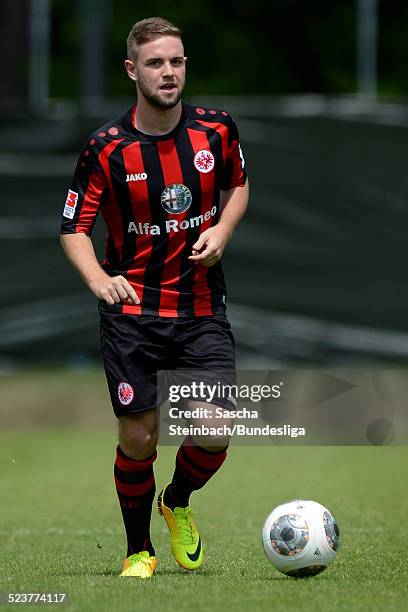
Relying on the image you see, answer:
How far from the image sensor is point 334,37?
30859 mm

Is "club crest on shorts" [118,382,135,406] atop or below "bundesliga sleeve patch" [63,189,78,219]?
below

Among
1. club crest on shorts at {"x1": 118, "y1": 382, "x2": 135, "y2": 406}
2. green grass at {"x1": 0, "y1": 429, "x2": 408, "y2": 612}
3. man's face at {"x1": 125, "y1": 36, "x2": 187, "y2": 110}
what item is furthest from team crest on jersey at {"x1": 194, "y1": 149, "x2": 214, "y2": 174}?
green grass at {"x1": 0, "y1": 429, "x2": 408, "y2": 612}

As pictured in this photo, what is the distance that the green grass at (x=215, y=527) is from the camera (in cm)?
496

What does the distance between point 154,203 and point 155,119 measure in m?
0.36

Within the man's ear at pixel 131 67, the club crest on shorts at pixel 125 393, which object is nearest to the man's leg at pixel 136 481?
the club crest on shorts at pixel 125 393

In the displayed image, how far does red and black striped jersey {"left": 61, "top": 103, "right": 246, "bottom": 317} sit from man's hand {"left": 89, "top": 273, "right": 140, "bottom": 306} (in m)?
0.17

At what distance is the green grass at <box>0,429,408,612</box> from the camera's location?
496 cm

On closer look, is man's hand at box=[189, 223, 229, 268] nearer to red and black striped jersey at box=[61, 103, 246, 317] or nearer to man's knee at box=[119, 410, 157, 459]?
red and black striped jersey at box=[61, 103, 246, 317]

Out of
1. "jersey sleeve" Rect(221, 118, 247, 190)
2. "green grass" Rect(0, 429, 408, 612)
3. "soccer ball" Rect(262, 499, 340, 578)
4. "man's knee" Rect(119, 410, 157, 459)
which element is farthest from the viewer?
"jersey sleeve" Rect(221, 118, 247, 190)

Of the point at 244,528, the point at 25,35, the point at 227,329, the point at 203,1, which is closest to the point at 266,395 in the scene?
the point at 244,528

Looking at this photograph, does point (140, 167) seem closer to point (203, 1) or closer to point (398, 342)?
point (398, 342)

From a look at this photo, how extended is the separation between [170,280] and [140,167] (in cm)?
49

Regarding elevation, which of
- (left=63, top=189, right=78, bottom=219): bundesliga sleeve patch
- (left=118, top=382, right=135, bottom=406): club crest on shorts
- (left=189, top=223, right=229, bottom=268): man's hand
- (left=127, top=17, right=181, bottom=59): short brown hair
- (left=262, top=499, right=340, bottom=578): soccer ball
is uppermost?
(left=127, top=17, right=181, bottom=59): short brown hair

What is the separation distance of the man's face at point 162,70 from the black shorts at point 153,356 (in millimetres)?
899
